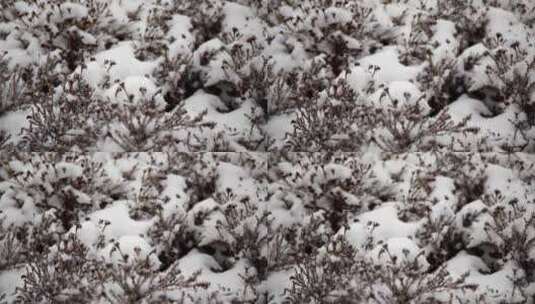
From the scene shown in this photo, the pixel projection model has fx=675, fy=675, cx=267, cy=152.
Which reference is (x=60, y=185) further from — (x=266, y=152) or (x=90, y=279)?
(x=266, y=152)

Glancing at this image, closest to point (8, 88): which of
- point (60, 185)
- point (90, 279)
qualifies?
point (60, 185)

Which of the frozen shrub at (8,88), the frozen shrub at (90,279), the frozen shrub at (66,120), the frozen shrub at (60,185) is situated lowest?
the frozen shrub at (90,279)

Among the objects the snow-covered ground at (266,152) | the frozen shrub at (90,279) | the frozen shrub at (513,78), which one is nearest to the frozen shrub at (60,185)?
the snow-covered ground at (266,152)

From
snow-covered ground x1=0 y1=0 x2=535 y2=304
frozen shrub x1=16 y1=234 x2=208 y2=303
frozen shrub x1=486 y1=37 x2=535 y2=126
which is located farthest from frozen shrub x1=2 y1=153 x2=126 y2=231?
frozen shrub x1=486 y1=37 x2=535 y2=126

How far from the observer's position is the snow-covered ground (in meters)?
2.23

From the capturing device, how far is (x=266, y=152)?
7.73 ft

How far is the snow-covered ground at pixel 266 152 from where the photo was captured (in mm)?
2227

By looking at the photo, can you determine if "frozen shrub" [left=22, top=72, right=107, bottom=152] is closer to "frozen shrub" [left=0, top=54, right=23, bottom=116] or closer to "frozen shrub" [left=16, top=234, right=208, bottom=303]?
"frozen shrub" [left=0, top=54, right=23, bottom=116]

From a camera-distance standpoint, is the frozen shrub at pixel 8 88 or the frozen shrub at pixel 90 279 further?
the frozen shrub at pixel 8 88

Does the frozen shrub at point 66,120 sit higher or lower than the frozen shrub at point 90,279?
higher

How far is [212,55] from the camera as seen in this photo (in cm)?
240

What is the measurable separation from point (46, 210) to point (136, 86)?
0.52 meters

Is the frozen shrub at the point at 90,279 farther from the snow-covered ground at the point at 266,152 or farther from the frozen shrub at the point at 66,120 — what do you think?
the frozen shrub at the point at 66,120

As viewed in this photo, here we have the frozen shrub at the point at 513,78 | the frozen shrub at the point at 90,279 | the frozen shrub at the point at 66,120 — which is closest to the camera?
the frozen shrub at the point at 90,279
